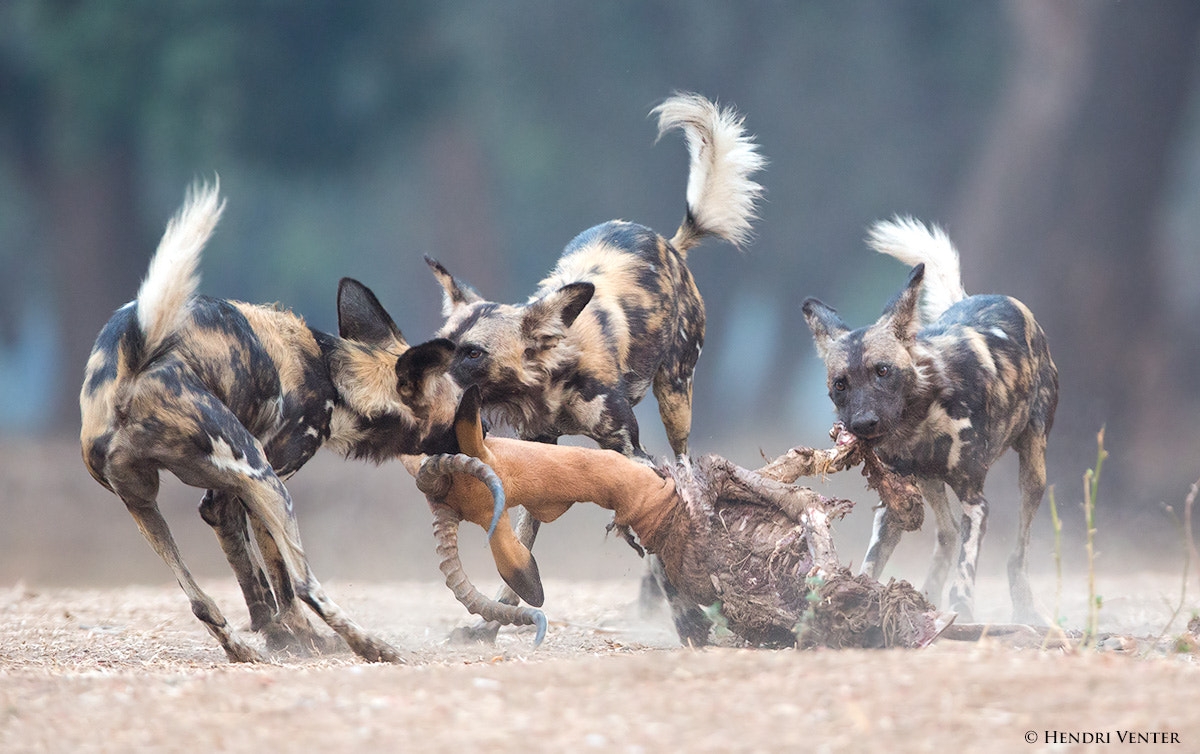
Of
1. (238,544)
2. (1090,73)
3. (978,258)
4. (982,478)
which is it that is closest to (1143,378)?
(978,258)

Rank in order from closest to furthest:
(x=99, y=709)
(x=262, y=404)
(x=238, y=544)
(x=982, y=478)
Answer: (x=99, y=709)
(x=262, y=404)
(x=238, y=544)
(x=982, y=478)

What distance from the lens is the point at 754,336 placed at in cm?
1013

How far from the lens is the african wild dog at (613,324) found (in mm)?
4398

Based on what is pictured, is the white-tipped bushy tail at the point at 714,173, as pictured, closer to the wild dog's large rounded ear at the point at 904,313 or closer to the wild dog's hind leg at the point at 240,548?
the wild dog's large rounded ear at the point at 904,313

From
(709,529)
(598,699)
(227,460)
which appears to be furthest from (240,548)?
(598,699)

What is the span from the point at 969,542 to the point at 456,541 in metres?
2.16

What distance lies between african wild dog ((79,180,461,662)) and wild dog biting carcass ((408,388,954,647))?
1.29 feet

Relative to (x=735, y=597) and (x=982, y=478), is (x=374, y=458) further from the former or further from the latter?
(x=982, y=478)

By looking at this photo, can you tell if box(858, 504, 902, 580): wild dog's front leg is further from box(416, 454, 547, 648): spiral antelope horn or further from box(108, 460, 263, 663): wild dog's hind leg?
box(108, 460, 263, 663): wild dog's hind leg

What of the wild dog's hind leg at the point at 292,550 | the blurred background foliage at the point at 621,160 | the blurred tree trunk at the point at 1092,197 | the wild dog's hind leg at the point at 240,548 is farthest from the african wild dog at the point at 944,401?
the blurred background foliage at the point at 621,160

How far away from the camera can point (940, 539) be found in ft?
16.1

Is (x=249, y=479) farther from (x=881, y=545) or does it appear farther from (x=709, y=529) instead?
(x=881, y=545)

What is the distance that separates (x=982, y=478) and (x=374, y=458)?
90.8 inches

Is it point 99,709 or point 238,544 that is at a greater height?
point 238,544
